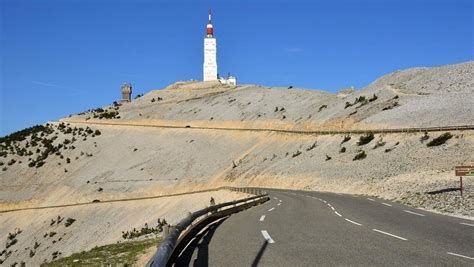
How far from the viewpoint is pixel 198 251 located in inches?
490

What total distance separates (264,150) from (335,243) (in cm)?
6598

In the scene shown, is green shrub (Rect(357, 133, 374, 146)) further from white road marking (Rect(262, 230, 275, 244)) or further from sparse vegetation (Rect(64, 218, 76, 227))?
white road marking (Rect(262, 230, 275, 244))

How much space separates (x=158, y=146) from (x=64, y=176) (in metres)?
17.2

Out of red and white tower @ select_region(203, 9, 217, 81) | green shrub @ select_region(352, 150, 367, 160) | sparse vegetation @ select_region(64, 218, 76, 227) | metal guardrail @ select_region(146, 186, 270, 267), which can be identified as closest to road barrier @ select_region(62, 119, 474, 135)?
green shrub @ select_region(352, 150, 367, 160)

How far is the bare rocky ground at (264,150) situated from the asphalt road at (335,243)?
856 cm

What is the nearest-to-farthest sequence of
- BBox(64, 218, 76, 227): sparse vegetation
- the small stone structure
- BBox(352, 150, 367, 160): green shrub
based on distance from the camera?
BBox(64, 218, 76, 227): sparse vegetation
BBox(352, 150, 367, 160): green shrub
the small stone structure

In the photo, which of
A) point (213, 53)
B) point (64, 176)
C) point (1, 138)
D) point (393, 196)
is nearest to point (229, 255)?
point (393, 196)

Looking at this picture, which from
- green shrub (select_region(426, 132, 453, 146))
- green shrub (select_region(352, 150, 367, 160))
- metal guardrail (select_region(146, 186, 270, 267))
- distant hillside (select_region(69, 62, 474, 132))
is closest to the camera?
metal guardrail (select_region(146, 186, 270, 267))

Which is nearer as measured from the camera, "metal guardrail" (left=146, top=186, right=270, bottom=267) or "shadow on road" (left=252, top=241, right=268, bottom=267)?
"metal guardrail" (left=146, top=186, right=270, bottom=267)

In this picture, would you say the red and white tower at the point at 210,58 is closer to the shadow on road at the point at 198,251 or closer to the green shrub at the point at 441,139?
the green shrub at the point at 441,139

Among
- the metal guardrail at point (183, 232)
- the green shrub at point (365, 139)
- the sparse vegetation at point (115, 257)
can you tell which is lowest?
the sparse vegetation at point (115, 257)

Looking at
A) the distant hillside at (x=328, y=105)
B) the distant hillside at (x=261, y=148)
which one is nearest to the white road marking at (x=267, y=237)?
the distant hillside at (x=261, y=148)

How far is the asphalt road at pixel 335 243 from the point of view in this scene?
10.7m

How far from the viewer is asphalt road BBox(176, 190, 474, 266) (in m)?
10.7
